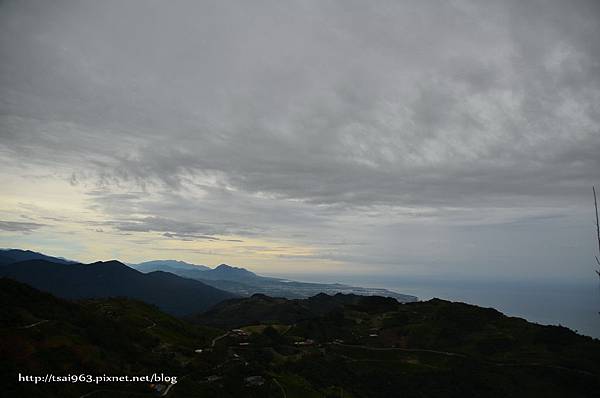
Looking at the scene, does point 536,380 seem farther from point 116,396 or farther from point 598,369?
point 116,396

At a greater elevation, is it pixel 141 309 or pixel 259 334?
pixel 141 309

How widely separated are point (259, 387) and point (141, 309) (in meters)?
76.5

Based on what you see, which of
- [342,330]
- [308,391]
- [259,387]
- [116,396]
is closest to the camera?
[116,396]

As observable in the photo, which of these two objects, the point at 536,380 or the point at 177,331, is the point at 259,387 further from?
the point at 536,380

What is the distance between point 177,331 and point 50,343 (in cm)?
5749

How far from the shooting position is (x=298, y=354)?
11581 centimetres

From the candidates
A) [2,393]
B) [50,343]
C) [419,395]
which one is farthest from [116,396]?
[419,395]

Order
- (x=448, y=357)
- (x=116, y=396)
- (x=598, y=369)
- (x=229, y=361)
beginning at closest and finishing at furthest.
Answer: (x=116, y=396) < (x=229, y=361) < (x=598, y=369) < (x=448, y=357)

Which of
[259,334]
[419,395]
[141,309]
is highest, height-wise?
[141,309]

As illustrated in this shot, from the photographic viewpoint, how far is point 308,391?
8350 cm

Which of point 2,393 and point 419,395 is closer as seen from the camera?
point 2,393

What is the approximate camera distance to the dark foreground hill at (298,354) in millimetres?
65375

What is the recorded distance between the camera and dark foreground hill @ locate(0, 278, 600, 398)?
65.4 metres

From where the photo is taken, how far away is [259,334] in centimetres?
13675
